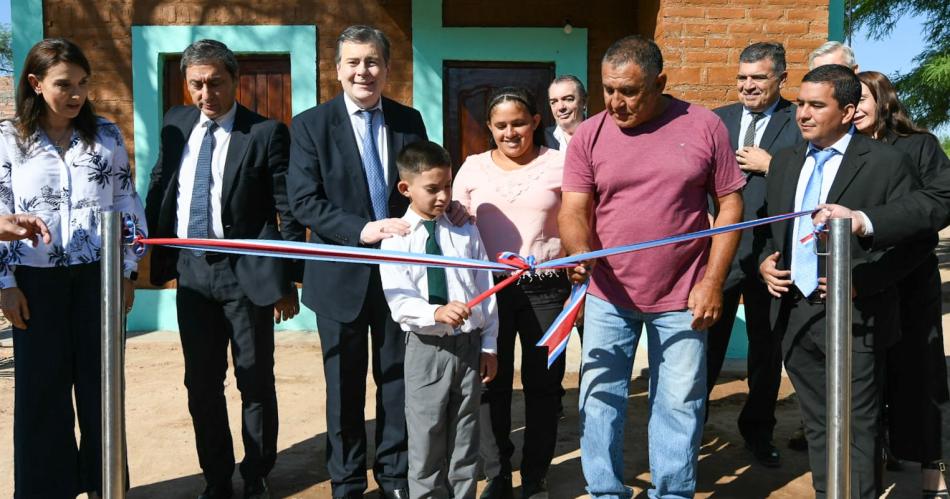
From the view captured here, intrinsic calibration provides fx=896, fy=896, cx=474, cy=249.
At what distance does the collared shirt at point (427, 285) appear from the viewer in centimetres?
360

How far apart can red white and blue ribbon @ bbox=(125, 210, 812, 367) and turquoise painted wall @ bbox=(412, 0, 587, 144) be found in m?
4.97

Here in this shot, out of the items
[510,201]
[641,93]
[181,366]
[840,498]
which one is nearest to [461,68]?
[181,366]

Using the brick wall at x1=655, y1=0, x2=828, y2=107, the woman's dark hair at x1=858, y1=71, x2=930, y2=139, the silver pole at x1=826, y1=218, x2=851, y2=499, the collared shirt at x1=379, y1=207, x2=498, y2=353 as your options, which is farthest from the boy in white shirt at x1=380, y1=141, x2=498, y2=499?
the brick wall at x1=655, y1=0, x2=828, y2=107

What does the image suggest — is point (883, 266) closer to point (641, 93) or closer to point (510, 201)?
point (641, 93)

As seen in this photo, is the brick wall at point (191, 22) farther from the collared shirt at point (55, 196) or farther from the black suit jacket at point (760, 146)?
the collared shirt at point (55, 196)

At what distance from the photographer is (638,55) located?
3.44 m

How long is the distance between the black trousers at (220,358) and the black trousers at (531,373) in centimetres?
106

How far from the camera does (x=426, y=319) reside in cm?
355

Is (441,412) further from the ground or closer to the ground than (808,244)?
closer to the ground

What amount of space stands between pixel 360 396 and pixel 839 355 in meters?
2.12

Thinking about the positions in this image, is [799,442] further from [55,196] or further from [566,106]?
[55,196]

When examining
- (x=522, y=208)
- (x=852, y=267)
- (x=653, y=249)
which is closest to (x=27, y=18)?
(x=522, y=208)

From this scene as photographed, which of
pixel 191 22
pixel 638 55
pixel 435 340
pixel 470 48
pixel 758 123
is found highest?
pixel 191 22

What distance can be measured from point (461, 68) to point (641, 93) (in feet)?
17.1
